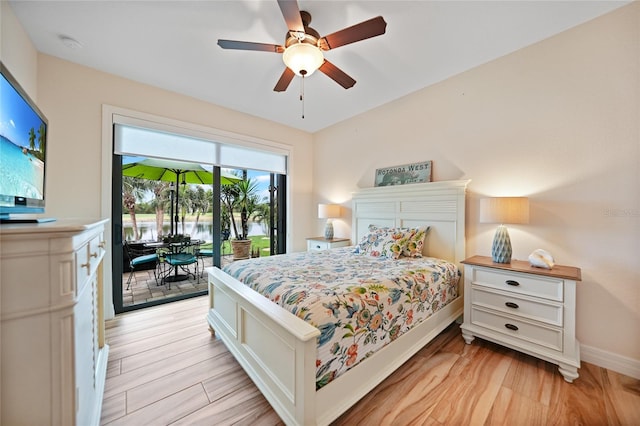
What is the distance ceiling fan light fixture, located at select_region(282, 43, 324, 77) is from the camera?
69.9 inches

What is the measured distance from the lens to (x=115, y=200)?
111 inches

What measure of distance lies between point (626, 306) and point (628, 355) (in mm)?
374

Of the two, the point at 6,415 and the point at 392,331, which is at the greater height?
the point at 6,415

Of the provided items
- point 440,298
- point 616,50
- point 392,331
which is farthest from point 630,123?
point 392,331

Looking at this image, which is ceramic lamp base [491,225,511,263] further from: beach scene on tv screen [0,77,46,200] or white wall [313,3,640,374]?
beach scene on tv screen [0,77,46,200]

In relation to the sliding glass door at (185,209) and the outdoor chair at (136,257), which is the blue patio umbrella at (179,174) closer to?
the sliding glass door at (185,209)

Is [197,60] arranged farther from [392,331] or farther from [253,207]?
[392,331]

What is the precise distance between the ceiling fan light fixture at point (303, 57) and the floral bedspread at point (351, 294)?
1660 mm

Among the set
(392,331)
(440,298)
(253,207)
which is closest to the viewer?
(392,331)

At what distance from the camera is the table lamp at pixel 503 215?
208cm

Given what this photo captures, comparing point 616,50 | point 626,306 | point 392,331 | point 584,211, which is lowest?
point 392,331

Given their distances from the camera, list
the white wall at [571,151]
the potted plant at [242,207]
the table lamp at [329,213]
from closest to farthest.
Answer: the white wall at [571,151] → the table lamp at [329,213] → the potted plant at [242,207]

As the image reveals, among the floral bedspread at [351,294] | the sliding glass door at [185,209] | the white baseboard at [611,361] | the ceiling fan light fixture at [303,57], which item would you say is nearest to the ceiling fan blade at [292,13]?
the ceiling fan light fixture at [303,57]

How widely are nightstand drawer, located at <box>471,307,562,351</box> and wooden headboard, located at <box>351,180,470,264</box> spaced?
0.61 m
